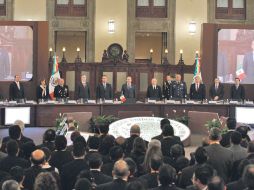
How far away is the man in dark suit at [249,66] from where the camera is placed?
20661 mm

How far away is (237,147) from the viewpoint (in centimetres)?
788

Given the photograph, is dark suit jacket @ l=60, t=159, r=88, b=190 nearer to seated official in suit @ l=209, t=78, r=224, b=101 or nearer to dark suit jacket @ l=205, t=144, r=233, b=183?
dark suit jacket @ l=205, t=144, r=233, b=183

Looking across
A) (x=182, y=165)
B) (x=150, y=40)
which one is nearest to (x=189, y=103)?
(x=182, y=165)

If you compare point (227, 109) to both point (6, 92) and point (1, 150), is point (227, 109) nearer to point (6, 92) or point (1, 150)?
point (6, 92)

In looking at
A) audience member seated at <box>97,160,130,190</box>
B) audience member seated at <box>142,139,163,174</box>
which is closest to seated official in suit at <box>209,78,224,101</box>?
audience member seated at <box>142,139,163,174</box>

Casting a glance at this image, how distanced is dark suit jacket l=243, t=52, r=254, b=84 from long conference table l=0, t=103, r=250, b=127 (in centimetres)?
496

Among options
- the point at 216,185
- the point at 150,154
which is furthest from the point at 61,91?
the point at 216,185

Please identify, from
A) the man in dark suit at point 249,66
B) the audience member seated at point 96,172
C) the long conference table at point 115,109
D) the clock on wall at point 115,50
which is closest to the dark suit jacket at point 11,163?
the audience member seated at point 96,172

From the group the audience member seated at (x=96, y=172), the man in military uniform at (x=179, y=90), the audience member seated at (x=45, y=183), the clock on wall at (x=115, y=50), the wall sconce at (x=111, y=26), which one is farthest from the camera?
the wall sconce at (x=111, y=26)

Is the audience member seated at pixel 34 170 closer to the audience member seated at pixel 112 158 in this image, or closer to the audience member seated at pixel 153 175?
the audience member seated at pixel 112 158

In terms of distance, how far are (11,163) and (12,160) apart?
0.05 m

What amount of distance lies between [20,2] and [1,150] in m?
15.8

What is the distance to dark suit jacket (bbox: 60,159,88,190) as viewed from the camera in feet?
21.9

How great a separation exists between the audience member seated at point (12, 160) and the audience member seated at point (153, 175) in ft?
5.23
